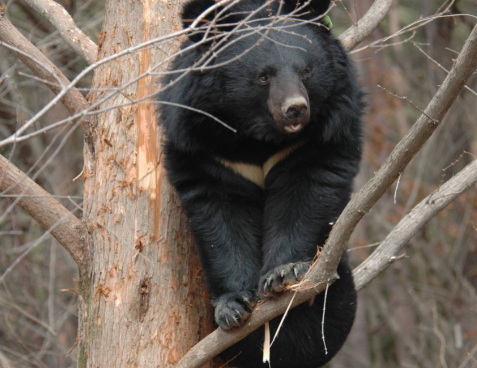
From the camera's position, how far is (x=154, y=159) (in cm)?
379

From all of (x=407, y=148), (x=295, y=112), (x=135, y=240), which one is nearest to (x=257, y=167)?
(x=295, y=112)

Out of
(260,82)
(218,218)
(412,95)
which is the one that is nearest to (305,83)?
(260,82)

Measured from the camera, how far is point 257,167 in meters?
3.78

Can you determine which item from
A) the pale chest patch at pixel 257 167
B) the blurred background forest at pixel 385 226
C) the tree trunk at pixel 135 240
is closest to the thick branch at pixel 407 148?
the pale chest patch at pixel 257 167

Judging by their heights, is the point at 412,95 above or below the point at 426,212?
below

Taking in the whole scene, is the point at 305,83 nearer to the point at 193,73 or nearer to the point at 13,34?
the point at 193,73

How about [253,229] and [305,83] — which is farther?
[253,229]

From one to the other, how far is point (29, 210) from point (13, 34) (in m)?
1.17

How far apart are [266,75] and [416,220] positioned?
1.45m

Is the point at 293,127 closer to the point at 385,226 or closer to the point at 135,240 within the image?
the point at 135,240

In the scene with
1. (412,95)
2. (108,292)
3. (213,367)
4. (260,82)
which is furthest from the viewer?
(412,95)

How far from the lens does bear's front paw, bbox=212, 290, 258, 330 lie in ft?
10.0

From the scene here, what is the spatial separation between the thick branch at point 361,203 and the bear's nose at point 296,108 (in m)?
0.80

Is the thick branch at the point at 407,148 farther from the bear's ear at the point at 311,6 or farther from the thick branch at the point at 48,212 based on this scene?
the bear's ear at the point at 311,6
